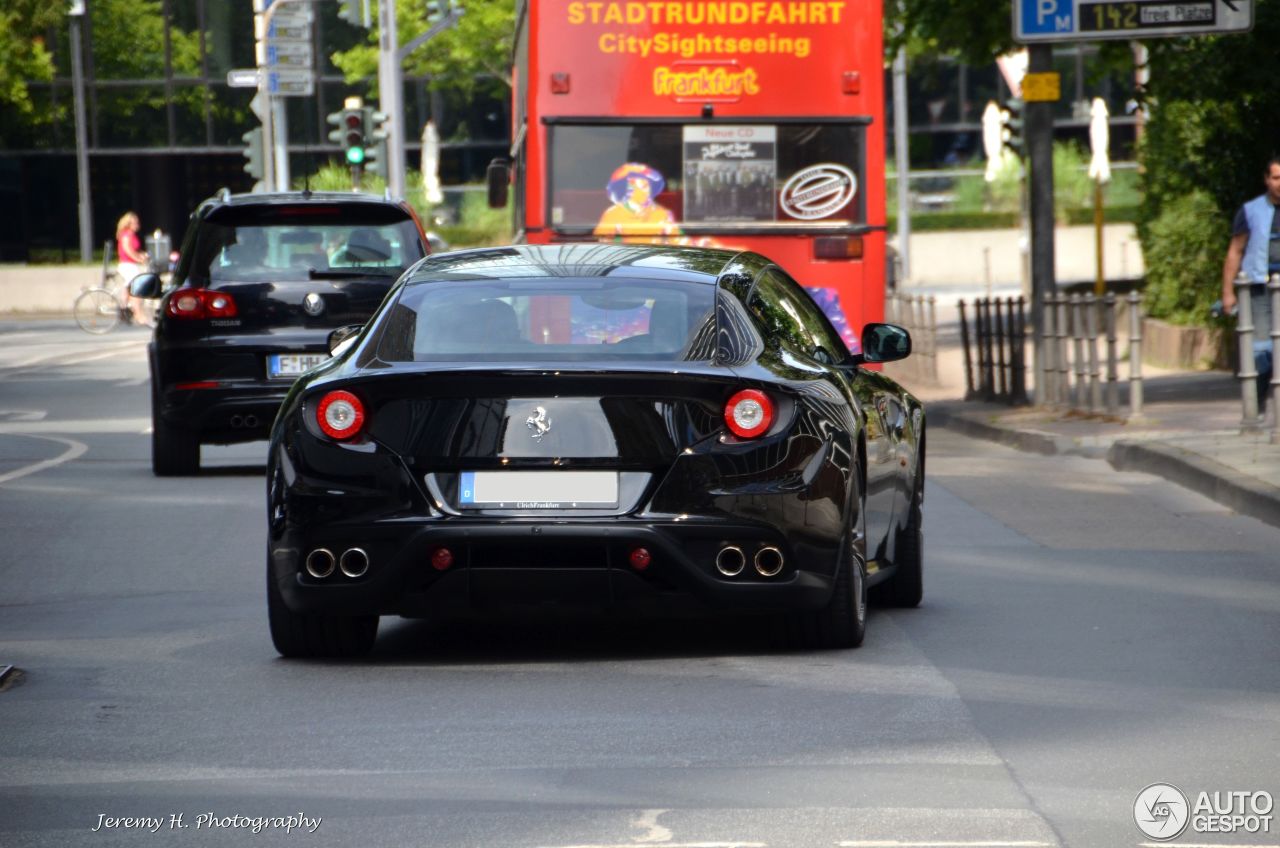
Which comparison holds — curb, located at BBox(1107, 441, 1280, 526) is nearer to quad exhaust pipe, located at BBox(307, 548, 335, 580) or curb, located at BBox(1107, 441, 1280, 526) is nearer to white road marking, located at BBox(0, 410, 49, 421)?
quad exhaust pipe, located at BBox(307, 548, 335, 580)

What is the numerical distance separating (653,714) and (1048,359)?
43.4 ft

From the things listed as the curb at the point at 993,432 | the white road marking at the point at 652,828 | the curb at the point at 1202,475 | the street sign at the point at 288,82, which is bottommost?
the curb at the point at 993,432

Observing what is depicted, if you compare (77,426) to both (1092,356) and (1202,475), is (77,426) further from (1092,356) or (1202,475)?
(1202,475)

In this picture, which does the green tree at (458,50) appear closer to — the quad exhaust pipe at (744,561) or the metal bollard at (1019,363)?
the metal bollard at (1019,363)

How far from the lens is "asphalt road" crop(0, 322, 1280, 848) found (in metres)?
5.48

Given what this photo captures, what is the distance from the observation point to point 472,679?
294 inches

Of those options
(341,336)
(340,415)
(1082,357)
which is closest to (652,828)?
(340,415)

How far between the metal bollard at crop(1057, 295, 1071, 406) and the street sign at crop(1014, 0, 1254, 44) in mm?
2071

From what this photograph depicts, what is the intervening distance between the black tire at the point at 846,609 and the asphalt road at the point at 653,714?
0.09m

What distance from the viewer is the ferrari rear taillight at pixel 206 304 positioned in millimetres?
14734

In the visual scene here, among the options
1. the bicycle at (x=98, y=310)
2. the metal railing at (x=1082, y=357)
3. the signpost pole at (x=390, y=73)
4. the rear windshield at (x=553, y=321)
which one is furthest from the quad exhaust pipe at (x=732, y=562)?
the bicycle at (x=98, y=310)

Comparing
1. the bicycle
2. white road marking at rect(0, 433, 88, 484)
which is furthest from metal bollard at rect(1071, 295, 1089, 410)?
the bicycle

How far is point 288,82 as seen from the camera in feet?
120

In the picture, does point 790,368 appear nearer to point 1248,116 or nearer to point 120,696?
point 120,696
